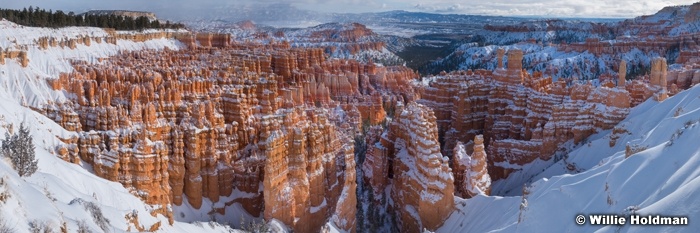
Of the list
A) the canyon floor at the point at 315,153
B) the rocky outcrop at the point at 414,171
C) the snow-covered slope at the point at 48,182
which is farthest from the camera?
the rocky outcrop at the point at 414,171

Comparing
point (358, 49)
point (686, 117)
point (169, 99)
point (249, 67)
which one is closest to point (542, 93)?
point (686, 117)

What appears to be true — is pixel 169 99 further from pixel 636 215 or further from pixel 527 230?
pixel 636 215

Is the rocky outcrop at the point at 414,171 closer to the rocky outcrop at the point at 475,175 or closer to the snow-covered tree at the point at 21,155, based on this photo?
the rocky outcrop at the point at 475,175

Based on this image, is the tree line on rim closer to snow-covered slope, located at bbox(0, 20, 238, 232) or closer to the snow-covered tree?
snow-covered slope, located at bbox(0, 20, 238, 232)

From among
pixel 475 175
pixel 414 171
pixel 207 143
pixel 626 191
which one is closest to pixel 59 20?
pixel 207 143

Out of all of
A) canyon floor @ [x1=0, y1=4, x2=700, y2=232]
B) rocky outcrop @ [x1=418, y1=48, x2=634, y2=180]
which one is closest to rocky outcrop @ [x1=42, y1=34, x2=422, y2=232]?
canyon floor @ [x1=0, y1=4, x2=700, y2=232]

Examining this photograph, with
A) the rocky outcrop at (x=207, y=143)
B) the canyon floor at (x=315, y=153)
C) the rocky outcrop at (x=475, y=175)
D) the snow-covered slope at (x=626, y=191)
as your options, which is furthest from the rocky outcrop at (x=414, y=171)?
the rocky outcrop at (x=207, y=143)
